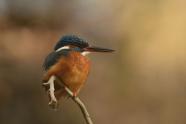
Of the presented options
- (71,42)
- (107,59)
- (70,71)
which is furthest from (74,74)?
(107,59)

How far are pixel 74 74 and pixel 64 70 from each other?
0.9 inches

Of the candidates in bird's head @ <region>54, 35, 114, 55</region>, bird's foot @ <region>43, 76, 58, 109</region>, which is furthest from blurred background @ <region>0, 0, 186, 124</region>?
bird's foot @ <region>43, 76, 58, 109</region>

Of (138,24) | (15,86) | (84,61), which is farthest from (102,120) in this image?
(84,61)

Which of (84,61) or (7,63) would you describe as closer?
(84,61)

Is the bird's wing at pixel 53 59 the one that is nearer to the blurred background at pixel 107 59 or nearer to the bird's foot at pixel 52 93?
the bird's foot at pixel 52 93

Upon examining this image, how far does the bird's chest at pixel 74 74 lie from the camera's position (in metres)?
1.28

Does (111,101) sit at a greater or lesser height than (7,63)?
lesser

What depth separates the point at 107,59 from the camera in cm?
625

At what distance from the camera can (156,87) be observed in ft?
21.1

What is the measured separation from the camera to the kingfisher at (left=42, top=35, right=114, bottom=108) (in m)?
1.24

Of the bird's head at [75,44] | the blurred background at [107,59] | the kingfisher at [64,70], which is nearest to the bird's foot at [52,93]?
the kingfisher at [64,70]

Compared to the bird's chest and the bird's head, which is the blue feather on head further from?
the bird's chest

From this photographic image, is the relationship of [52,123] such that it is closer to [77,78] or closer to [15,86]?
[15,86]

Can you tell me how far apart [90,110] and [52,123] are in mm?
345
